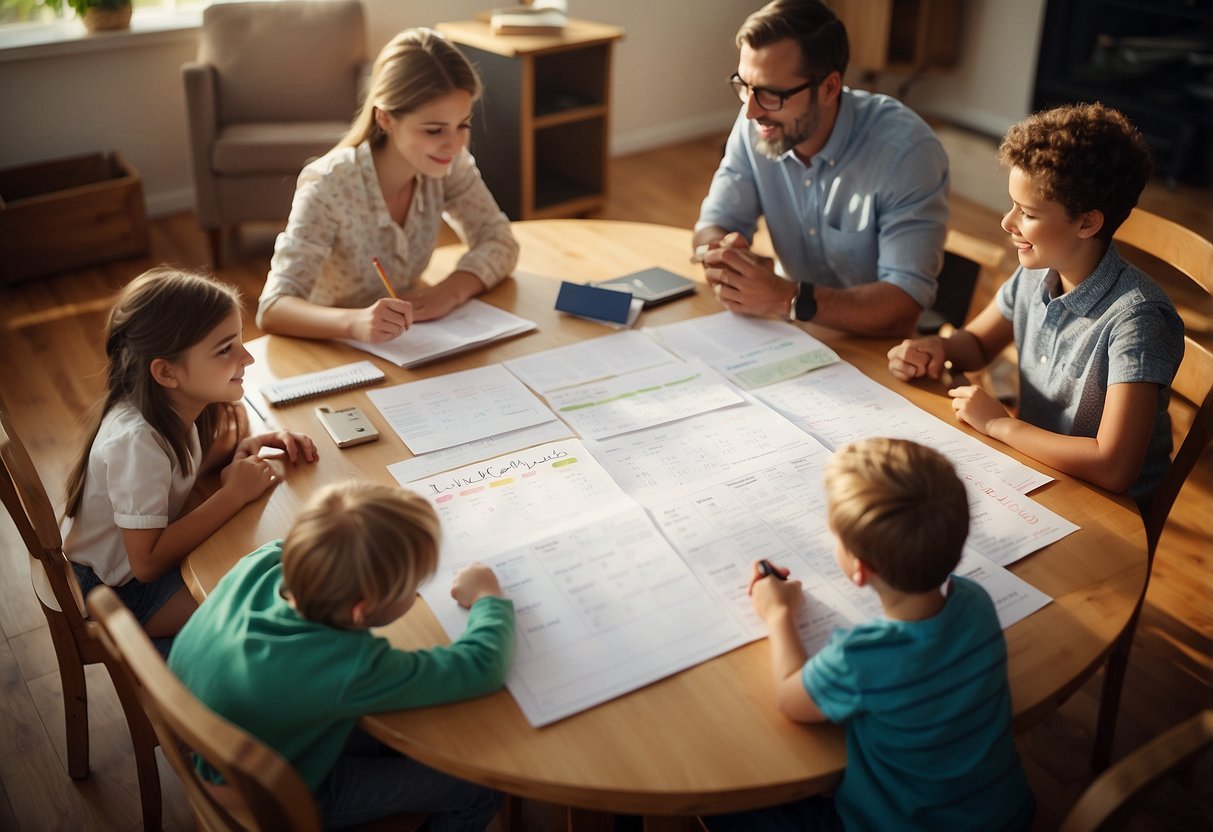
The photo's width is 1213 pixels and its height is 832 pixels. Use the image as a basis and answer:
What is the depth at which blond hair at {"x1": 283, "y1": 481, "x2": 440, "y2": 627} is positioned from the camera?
106 cm

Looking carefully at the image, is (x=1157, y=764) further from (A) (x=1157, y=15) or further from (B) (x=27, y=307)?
(A) (x=1157, y=15)

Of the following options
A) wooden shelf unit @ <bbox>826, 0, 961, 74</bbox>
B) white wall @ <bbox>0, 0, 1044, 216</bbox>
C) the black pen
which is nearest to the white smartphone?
the black pen

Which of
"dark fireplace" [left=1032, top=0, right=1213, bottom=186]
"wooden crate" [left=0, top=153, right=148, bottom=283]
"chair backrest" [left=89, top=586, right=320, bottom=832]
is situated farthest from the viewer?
"dark fireplace" [left=1032, top=0, right=1213, bottom=186]

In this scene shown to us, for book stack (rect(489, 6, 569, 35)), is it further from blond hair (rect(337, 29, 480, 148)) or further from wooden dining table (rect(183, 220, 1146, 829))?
wooden dining table (rect(183, 220, 1146, 829))

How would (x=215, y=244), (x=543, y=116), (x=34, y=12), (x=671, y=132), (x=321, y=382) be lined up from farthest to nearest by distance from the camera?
1. (x=671, y=132)
2. (x=543, y=116)
3. (x=34, y=12)
4. (x=215, y=244)
5. (x=321, y=382)

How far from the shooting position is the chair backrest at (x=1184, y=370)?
1.54 m

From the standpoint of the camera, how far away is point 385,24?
13.6ft

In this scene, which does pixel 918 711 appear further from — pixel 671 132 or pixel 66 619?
pixel 671 132

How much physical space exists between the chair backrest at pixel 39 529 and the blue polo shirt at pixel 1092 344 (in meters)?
1.48

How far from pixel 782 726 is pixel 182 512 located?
2.83 feet

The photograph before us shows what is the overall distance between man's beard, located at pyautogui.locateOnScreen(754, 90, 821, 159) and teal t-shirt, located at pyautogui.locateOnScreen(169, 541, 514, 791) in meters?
1.21

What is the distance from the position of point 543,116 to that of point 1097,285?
2653mm

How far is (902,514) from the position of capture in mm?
1046

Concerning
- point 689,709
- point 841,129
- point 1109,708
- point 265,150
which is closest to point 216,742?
point 689,709
